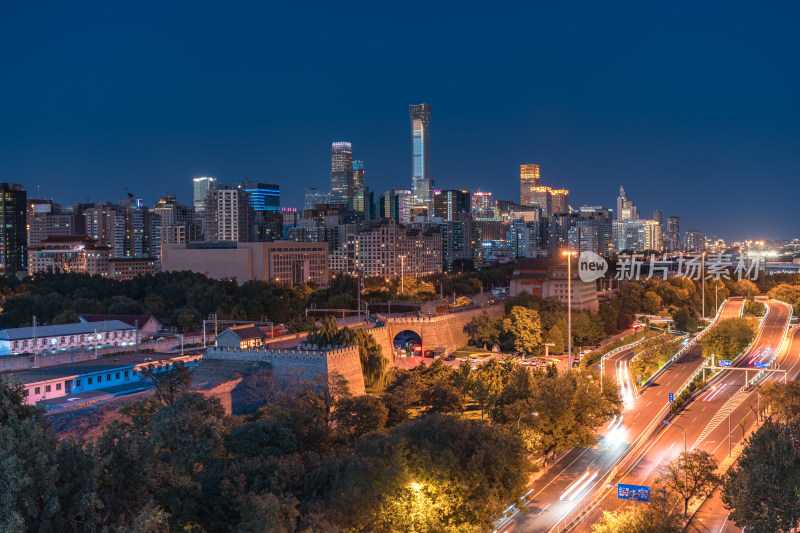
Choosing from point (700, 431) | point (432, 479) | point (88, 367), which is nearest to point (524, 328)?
point (700, 431)

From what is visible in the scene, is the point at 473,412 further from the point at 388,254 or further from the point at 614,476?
the point at 388,254

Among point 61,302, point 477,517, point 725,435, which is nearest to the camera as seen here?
point 477,517

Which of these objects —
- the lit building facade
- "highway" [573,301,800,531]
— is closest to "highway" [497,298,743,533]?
"highway" [573,301,800,531]

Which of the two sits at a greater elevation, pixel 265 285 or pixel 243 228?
pixel 243 228

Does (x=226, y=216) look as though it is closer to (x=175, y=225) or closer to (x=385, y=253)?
(x=175, y=225)

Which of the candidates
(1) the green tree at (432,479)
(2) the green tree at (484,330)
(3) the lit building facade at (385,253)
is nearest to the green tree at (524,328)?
(2) the green tree at (484,330)

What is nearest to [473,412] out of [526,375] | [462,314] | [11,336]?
[526,375]
